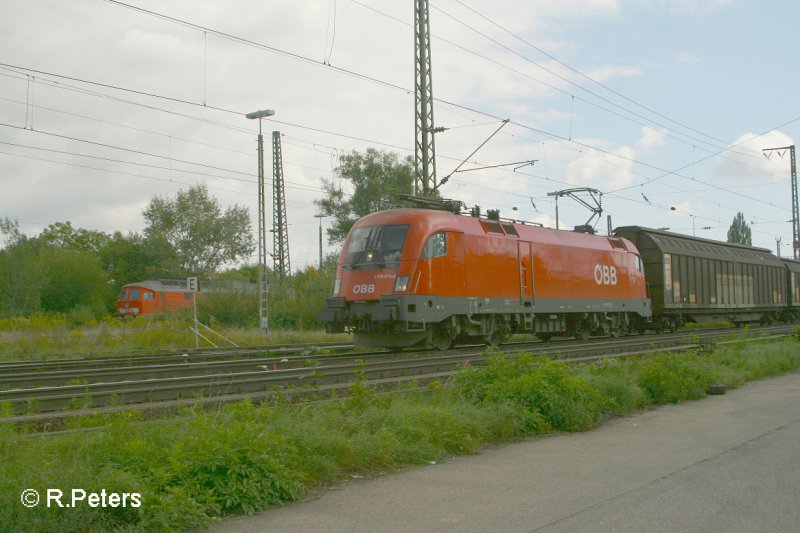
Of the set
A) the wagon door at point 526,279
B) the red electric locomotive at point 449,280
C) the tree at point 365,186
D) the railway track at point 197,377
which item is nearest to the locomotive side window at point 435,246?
the red electric locomotive at point 449,280

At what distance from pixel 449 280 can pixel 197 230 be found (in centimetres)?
6179

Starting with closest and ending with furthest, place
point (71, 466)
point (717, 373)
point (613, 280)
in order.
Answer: point (71, 466), point (717, 373), point (613, 280)

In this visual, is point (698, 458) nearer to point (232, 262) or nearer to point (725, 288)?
point (725, 288)

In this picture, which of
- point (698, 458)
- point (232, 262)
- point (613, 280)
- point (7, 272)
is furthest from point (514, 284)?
point (232, 262)

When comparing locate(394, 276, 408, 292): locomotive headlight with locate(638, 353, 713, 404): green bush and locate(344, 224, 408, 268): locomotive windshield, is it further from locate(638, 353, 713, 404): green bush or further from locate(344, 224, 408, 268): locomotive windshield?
locate(638, 353, 713, 404): green bush

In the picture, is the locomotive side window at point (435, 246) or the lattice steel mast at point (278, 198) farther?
the lattice steel mast at point (278, 198)

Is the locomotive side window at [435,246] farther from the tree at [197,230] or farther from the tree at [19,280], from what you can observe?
the tree at [197,230]

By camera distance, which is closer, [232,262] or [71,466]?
[71,466]

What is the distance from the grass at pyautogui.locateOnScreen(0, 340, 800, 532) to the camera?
5078 mm

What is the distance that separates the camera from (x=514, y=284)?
20078 millimetres

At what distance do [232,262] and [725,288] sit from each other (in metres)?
55.3

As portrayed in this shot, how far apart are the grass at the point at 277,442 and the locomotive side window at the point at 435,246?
645 cm

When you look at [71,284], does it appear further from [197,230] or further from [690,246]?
[690,246]

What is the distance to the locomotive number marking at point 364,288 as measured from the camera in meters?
17.5
